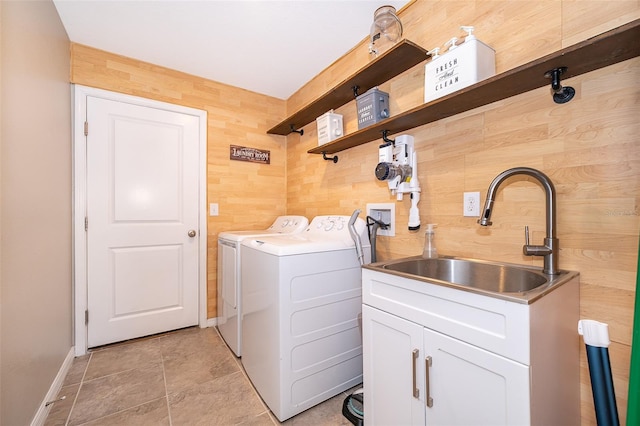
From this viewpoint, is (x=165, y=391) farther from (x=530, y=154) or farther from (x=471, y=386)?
(x=530, y=154)

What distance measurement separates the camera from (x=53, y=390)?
159 centimetres

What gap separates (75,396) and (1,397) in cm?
70

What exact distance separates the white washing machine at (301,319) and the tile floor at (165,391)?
97 millimetres

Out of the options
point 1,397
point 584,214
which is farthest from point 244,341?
point 584,214

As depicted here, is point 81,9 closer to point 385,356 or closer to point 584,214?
point 385,356

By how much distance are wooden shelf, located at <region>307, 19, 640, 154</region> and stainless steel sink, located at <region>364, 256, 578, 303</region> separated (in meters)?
0.76

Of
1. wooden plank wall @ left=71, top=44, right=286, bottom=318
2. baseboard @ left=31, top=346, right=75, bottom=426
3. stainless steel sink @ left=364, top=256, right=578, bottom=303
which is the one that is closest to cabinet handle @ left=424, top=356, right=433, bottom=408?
stainless steel sink @ left=364, top=256, right=578, bottom=303

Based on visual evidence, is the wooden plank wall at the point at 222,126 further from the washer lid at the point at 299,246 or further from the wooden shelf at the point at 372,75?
the washer lid at the point at 299,246

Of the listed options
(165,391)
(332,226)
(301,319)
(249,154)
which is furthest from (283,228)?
(165,391)

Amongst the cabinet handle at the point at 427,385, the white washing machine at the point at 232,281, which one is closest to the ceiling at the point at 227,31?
the white washing machine at the point at 232,281

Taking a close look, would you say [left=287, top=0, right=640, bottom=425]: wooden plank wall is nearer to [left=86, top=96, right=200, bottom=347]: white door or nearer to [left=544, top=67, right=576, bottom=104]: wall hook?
[left=544, top=67, right=576, bottom=104]: wall hook

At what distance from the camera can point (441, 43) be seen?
59.5 inches

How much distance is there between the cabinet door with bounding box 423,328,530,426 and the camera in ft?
2.52

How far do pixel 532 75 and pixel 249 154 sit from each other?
2313mm
